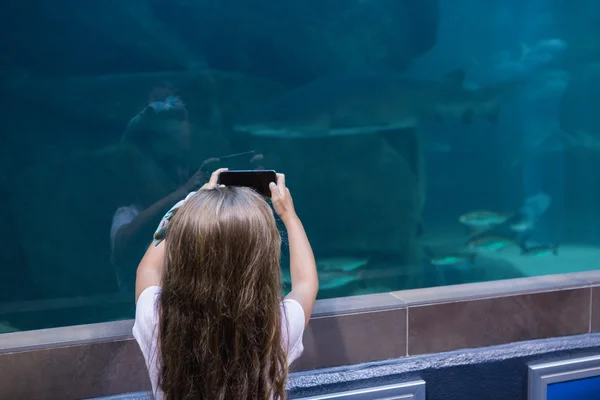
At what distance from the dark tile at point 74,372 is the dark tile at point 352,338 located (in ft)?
2.12

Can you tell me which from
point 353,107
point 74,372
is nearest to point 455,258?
point 353,107

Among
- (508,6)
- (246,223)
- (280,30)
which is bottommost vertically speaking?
(246,223)

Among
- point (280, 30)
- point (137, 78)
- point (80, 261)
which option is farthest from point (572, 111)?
point (80, 261)

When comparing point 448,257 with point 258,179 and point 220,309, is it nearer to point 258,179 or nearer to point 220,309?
point 258,179

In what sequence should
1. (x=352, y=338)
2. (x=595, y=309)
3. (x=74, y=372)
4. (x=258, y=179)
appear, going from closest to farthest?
(x=258, y=179), (x=74, y=372), (x=352, y=338), (x=595, y=309)

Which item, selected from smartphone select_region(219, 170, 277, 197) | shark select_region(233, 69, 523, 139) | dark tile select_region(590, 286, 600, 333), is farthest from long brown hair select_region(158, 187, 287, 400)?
shark select_region(233, 69, 523, 139)

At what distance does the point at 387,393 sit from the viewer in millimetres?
1305

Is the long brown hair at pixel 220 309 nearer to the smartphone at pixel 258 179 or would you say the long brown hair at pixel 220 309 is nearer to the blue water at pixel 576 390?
the smartphone at pixel 258 179

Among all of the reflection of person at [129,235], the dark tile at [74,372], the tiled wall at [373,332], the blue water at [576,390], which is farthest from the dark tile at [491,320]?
the reflection of person at [129,235]

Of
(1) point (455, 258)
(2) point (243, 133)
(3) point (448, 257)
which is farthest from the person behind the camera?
(3) point (448, 257)

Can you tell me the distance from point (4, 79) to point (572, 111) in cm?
1297

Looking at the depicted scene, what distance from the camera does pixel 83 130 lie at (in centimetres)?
712

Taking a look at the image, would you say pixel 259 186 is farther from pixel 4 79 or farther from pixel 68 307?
pixel 68 307

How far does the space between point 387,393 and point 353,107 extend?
23.8 ft
